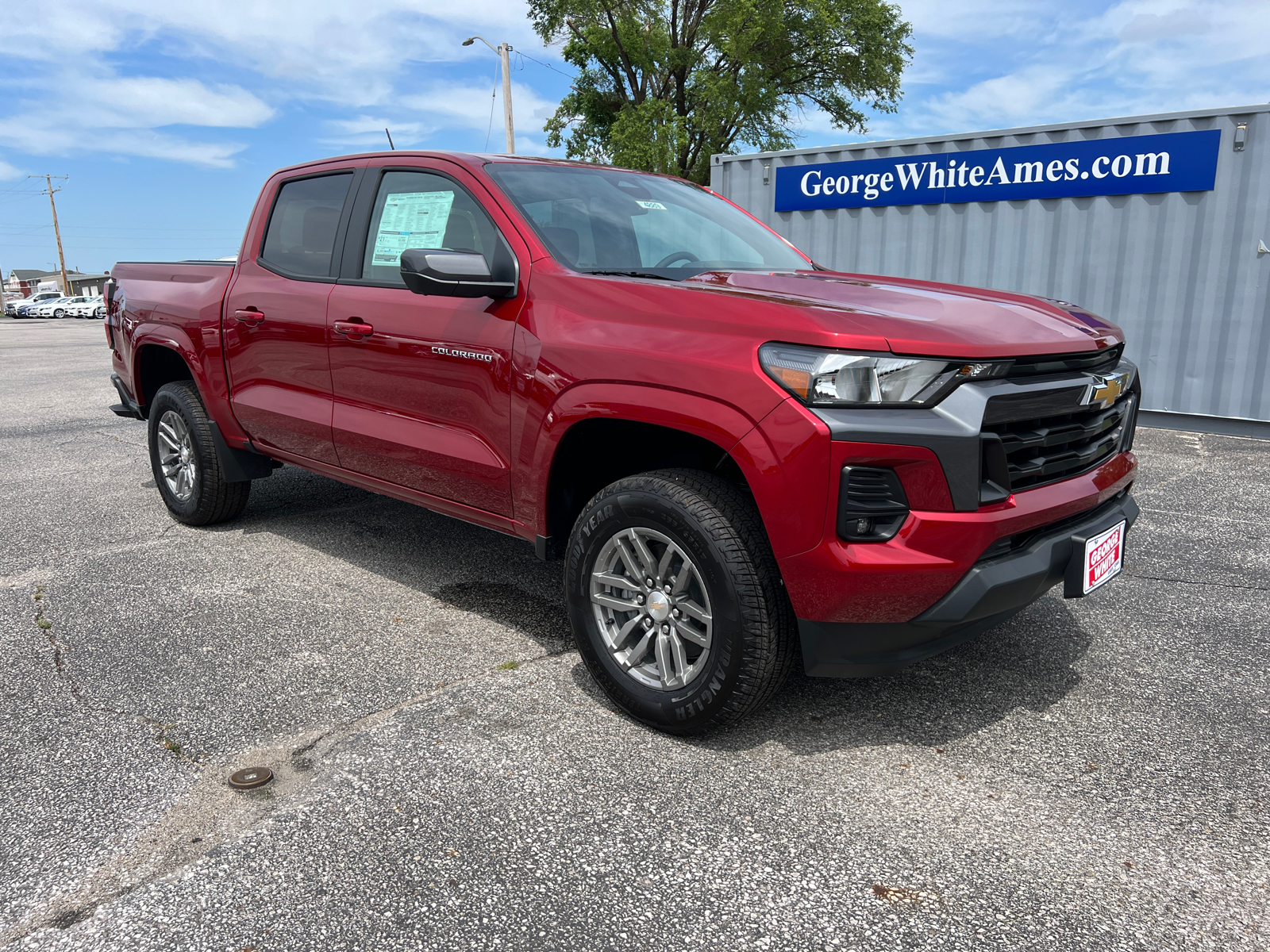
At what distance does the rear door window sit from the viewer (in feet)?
13.4

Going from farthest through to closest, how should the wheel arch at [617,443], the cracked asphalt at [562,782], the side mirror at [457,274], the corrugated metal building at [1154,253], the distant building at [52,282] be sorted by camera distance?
the distant building at [52,282]
the corrugated metal building at [1154,253]
the side mirror at [457,274]
the wheel arch at [617,443]
the cracked asphalt at [562,782]

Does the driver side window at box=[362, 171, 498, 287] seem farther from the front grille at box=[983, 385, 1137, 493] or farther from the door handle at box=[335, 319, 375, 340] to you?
the front grille at box=[983, 385, 1137, 493]

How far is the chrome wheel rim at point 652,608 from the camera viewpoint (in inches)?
107

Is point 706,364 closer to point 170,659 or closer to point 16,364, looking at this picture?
point 170,659

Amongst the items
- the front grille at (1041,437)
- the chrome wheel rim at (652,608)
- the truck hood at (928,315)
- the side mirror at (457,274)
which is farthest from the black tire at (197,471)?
the front grille at (1041,437)

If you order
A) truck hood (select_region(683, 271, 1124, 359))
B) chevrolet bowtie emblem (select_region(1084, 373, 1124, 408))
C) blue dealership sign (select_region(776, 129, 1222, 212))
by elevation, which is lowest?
chevrolet bowtie emblem (select_region(1084, 373, 1124, 408))

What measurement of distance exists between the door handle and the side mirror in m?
0.65

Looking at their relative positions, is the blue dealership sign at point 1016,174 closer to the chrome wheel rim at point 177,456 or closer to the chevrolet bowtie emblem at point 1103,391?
the chevrolet bowtie emblem at point 1103,391

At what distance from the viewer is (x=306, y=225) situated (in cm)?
426

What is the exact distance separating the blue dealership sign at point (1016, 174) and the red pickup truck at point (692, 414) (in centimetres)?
584

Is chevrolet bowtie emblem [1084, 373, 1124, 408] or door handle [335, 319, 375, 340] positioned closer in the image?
chevrolet bowtie emblem [1084, 373, 1124, 408]

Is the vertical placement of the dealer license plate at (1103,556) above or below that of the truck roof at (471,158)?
below

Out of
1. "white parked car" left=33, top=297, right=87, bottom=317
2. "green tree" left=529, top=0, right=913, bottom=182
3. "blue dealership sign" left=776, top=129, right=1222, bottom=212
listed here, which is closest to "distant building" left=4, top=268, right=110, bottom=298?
"white parked car" left=33, top=297, right=87, bottom=317

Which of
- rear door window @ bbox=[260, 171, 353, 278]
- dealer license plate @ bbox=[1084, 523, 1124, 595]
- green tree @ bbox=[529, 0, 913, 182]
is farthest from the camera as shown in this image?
green tree @ bbox=[529, 0, 913, 182]
